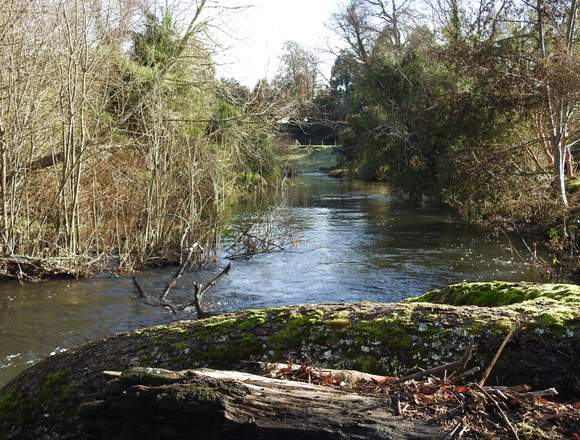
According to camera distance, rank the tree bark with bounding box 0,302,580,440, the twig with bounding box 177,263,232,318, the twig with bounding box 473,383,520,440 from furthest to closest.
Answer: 1. the twig with bounding box 177,263,232,318
2. the tree bark with bounding box 0,302,580,440
3. the twig with bounding box 473,383,520,440

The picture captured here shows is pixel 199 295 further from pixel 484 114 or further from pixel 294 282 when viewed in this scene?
pixel 484 114

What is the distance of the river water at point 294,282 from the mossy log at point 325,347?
13.8 feet

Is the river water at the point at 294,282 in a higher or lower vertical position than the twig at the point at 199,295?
lower

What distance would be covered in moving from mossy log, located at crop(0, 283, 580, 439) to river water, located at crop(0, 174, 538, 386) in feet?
13.8

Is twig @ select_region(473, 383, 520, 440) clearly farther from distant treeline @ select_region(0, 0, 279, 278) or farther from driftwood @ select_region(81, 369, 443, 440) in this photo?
distant treeline @ select_region(0, 0, 279, 278)

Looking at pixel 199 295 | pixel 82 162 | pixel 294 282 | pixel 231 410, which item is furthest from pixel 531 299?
pixel 82 162

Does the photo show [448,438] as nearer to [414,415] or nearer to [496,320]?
[414,415]

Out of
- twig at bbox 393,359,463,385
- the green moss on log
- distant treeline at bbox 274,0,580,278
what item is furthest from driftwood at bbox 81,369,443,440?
distant treeline at bbox 274,0,580,278

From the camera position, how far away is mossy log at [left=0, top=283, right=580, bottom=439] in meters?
2.93

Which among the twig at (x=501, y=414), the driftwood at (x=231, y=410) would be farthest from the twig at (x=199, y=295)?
the twig at (x=501, y=414)

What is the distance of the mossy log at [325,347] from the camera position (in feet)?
9.61

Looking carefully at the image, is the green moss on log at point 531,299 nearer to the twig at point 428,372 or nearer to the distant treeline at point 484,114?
the twig at point 428,372

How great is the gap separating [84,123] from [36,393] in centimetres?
1034

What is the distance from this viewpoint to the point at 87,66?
40.6ft
